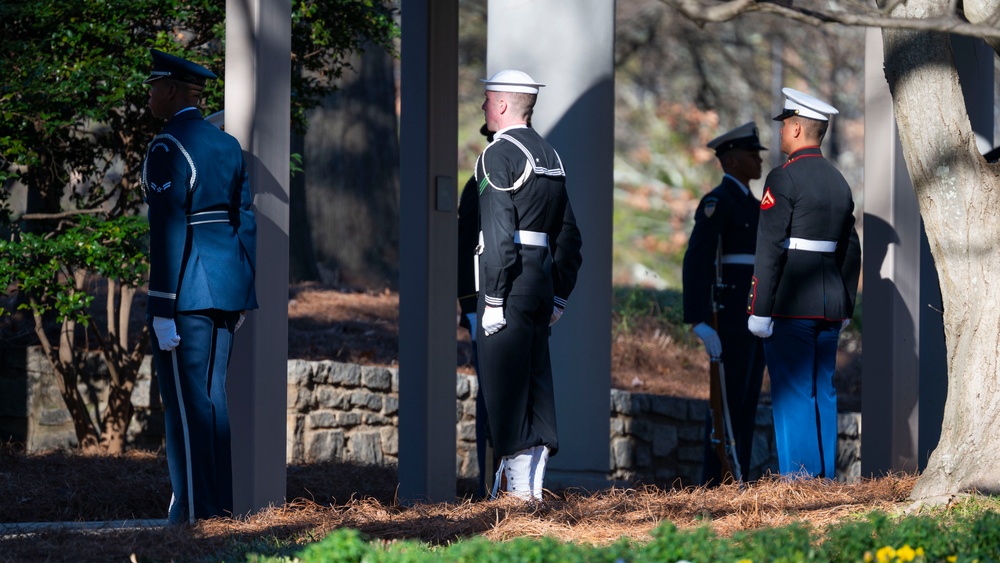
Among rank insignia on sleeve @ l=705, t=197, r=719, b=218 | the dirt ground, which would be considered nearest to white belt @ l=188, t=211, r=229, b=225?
rank insignia on sleeve @ l=705, t=197, r=719, b=218

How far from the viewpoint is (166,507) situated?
6598 millimetres

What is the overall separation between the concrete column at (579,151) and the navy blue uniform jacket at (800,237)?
0.90m

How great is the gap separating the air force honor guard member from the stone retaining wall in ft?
9.93

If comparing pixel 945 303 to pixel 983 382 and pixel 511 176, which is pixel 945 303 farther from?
pixel 511 176

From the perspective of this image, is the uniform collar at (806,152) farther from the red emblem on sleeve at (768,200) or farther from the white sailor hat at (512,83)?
the white sailor hat at (512,83)

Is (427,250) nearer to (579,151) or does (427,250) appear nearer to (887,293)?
(579,151)

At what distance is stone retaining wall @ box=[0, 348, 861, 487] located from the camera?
8.66m

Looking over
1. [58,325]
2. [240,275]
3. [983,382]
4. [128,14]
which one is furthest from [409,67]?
[58,325]

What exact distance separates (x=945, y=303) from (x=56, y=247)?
4.48 meters

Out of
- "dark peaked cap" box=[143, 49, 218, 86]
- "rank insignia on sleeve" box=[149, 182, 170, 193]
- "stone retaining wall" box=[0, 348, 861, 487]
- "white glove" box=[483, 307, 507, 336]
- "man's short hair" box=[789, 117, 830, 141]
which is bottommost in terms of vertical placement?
"stone retaining wall" box=[0, 348, 861, 487]

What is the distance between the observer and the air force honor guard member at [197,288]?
537cm

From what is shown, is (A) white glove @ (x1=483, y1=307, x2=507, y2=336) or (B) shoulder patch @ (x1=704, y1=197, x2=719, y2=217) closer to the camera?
(A) white glove @ (x1=483, y1=307, x2=507, y2=336)

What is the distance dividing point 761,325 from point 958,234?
1392 mm

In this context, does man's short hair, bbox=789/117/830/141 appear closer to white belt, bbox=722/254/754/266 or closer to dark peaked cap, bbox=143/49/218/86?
white belt, bbox=722/254/754/266
